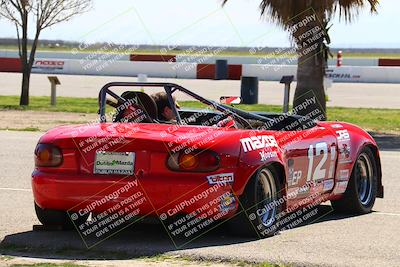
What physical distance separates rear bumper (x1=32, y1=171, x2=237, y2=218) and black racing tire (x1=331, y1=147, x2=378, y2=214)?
1.99 meters

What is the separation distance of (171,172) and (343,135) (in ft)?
7.44

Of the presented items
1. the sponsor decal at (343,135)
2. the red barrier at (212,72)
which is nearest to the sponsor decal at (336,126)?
the sponsor decal at (343,135)

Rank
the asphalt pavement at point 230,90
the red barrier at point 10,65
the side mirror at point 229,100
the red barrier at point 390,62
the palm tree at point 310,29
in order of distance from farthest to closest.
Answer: the red barrier at point 390,62
the red barrier at point 10,65
the asphalt pavement at point 230,90
the palm tree at point 310,29
the side mirror at point 229,100

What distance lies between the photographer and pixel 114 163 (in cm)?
786

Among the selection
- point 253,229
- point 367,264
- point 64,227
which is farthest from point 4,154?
point 367,264

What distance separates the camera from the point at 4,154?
1463cm

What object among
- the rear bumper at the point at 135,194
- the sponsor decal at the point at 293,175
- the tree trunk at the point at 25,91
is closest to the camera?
the rear bumper at the point at 135,194

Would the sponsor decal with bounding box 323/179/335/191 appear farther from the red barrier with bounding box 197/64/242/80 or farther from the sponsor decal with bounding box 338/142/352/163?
the red barrier with bounding box 197/64/242/80

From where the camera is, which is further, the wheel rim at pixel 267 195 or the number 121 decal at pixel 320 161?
the number 121 decal at pixel 320 161

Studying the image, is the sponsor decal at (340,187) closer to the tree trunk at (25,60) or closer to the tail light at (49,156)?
the tail light at (49,156)

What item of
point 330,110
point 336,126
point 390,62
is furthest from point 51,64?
point 336,126

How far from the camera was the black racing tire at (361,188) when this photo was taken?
9.52m

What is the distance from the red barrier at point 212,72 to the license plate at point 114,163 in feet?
124

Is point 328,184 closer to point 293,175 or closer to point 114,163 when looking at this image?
point 293,175
